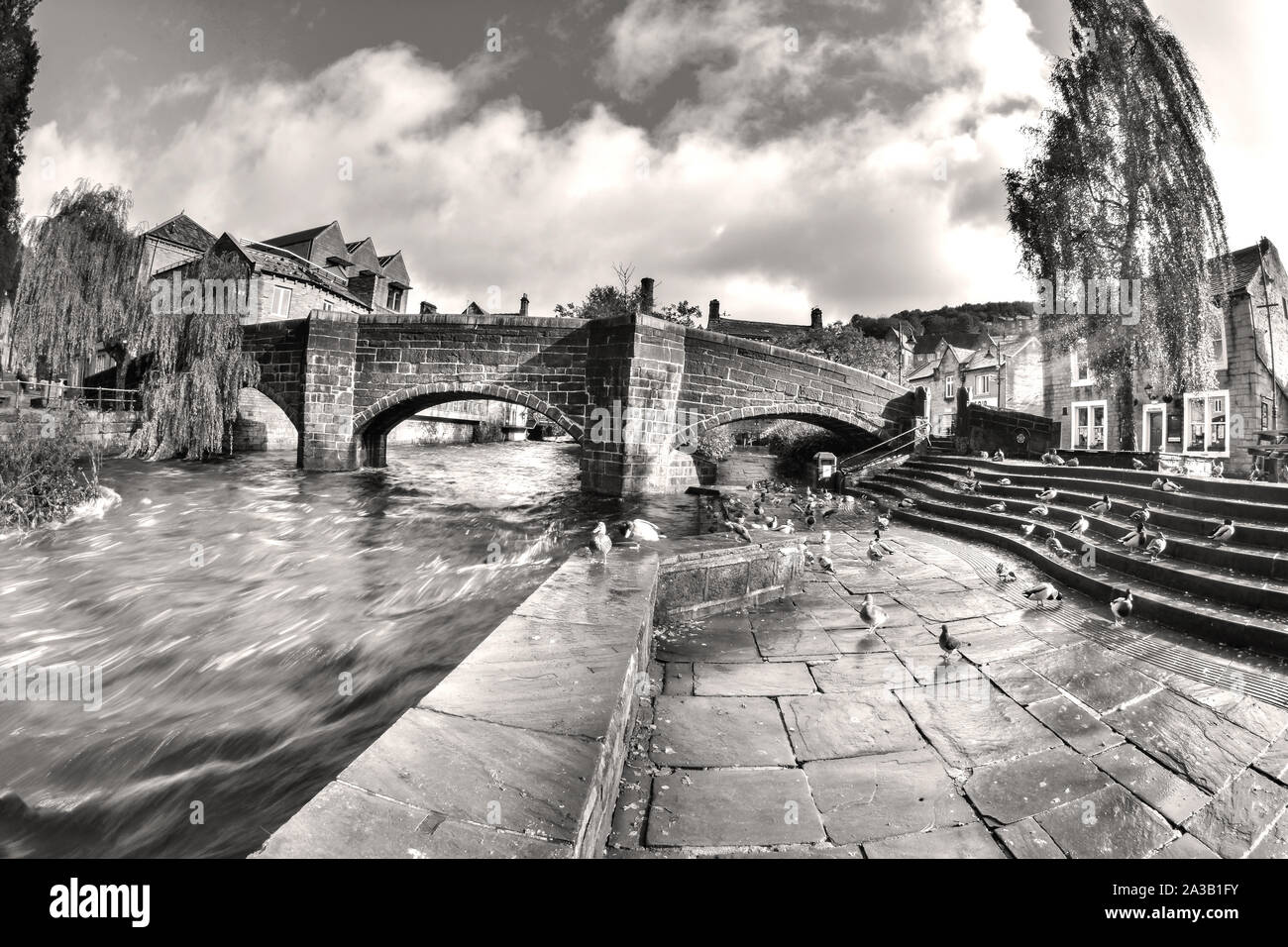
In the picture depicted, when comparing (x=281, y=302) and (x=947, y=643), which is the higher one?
(x=281, y=302)

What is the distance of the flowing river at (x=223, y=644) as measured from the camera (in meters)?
2.69

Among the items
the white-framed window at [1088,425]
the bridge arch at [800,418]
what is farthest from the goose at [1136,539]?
the white-framed window at [1088,425]

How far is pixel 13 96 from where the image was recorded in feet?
79.1

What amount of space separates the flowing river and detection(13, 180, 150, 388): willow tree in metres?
10.6

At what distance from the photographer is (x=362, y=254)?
40.9 meters

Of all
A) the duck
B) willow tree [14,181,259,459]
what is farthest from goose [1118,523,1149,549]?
willow tree [14,181,259,459]

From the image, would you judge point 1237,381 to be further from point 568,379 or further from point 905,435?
point 568,379

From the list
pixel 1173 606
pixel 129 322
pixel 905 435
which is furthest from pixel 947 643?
pixel 129 322

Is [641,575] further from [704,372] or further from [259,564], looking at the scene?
[704,372]

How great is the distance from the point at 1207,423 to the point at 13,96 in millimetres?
44791

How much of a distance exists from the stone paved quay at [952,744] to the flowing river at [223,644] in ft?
5.50

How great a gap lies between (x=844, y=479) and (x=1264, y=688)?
1248 cm

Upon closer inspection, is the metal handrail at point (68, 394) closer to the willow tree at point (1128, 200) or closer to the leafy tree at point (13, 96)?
the leafy tree at point (13, 96)

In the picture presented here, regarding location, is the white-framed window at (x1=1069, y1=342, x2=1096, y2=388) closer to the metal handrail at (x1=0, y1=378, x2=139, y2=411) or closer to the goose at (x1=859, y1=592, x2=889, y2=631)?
the goose at (x1=859, y1=592, x2=889, y2=631)
